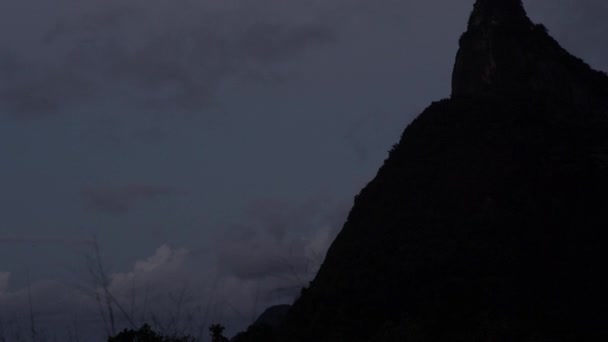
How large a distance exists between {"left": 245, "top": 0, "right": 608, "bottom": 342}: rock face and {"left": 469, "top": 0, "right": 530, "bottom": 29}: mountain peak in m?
0.11

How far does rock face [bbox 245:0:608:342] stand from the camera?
38062 mm

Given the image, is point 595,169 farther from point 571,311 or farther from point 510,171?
point 571,311

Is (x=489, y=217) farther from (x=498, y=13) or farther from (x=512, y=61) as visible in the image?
(x=498, y=13)

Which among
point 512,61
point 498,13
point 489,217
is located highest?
point 498,13

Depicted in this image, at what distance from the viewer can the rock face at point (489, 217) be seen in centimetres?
3806

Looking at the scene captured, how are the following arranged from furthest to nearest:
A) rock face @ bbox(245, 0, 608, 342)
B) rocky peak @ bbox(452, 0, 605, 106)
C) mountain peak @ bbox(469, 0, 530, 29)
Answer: mountain peak @ bbox(469, 0, 530, 29)
rocky peak @ bbox(452, 0, 605, 106)
rock face @ bbox(245, 0, 608, 342)

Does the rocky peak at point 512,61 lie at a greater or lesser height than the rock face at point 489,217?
greater

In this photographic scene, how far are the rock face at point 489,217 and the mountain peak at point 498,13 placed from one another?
4.2 inches

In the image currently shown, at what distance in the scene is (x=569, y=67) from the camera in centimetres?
6362

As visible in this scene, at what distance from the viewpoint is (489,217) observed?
155 ft

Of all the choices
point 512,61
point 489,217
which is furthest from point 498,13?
point 489,217

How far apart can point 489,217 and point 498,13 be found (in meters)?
24.6

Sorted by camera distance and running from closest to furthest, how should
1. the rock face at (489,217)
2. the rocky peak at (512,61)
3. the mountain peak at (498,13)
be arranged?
the rock face at (489,217), the rocky peak at (512,61), the mountain peak at (498,13)

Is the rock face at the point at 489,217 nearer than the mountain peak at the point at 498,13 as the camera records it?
Yes
